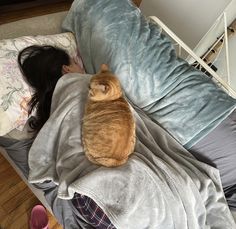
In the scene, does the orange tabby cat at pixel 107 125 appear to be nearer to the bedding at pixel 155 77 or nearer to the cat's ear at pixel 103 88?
the cat's ear at pixel 103 88

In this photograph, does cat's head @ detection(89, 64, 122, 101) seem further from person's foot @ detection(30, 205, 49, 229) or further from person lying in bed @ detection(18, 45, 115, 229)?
person's foot @ detection(30, 205, 49, 229)

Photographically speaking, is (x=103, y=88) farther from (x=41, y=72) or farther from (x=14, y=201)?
(x=14, y=201)

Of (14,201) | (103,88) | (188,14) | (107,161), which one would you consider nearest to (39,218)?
(14,201)

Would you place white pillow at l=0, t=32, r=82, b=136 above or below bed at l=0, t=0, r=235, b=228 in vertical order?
below

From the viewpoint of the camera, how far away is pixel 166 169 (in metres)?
1.15

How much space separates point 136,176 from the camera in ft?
3.45

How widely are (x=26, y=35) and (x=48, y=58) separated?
0.24m

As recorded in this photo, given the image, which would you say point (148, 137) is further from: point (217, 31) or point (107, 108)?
point (217, 31)

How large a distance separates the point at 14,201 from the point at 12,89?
558 mm

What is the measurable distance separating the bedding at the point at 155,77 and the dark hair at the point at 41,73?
8.4 inches

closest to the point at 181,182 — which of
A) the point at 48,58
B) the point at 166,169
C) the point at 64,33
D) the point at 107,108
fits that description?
the point at 166,169

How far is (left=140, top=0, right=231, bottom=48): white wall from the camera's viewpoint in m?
1.83

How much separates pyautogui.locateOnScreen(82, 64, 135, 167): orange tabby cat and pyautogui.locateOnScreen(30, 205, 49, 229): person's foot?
492 millimetres

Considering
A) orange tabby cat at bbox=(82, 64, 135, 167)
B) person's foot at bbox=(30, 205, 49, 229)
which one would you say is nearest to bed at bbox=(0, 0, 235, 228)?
person's foot at bbox=(30, 205, 49, 229)
